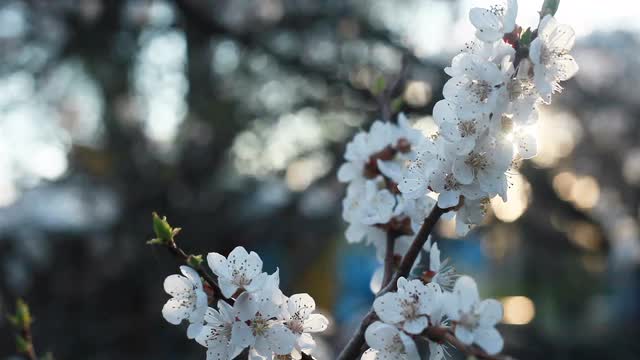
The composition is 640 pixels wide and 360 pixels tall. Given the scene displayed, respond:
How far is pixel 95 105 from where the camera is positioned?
20.3 ft

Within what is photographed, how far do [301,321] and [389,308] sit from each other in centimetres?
13

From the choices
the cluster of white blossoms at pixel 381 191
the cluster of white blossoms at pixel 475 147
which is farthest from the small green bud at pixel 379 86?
the cluster of white blossoms at pixel 475 147

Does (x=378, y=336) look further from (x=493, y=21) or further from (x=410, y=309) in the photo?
(x=493, y=21)

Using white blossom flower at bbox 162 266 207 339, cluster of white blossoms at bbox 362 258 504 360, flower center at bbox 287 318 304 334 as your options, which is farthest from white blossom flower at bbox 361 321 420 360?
white blossom flower at bbox 162 266 207 339

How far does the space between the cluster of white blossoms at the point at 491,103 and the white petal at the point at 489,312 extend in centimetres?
14

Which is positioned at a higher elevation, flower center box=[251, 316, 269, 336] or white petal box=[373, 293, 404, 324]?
white petal box=[373, 293, 404, 324]

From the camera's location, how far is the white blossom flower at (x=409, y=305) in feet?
2.69

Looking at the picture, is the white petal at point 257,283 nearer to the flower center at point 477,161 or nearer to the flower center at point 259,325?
the flower center at point 259,325

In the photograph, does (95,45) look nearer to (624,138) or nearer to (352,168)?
(352,168)

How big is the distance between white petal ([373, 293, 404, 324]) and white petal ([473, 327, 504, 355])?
9 centimetres

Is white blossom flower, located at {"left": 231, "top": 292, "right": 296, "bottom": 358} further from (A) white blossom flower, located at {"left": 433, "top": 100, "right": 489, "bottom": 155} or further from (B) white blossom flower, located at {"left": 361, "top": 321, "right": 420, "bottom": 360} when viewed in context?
(A) white blossom flower, located at {"left": 433, "top": 100, "right": 489, "bottom": 155}

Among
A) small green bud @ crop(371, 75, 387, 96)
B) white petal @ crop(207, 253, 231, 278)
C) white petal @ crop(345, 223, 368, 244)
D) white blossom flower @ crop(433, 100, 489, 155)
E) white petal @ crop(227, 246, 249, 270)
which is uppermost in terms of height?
small green bud @ crop(371, 75, 387, 96)

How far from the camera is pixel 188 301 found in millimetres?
906

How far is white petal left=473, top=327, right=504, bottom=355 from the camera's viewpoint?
2.52 feet
